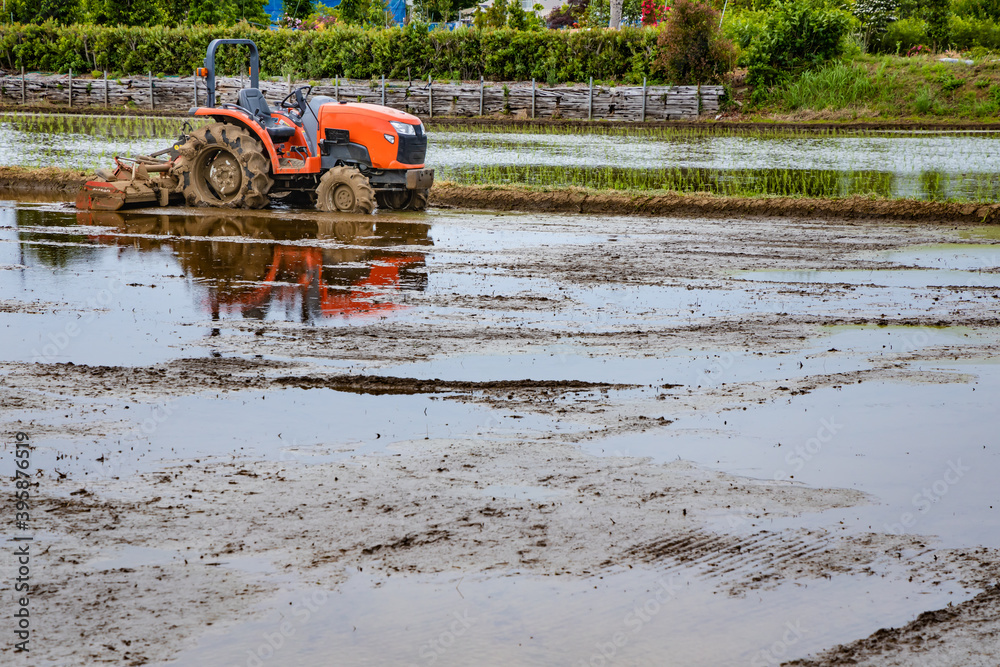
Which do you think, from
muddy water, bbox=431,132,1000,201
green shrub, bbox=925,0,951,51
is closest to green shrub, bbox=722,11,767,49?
green shrub, bbox=925,0,951,51

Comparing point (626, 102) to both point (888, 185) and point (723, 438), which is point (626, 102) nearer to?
point (888, 185)

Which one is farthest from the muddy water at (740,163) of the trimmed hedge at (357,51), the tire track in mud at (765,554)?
the tire track in mud at (765,554)

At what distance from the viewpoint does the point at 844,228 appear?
14742 millimetres

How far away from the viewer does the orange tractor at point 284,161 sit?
14.9 m

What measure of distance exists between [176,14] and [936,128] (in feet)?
124

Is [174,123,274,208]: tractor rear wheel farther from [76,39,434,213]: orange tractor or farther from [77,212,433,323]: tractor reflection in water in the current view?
[77,212,433,323]: tractor reflection in water

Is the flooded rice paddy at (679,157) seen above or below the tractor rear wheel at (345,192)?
above

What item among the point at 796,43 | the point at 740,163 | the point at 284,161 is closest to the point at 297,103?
the point at 284,161

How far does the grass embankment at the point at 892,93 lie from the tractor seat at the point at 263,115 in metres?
26.1

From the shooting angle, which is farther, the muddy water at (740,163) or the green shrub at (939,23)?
the green shrub at (939,23)

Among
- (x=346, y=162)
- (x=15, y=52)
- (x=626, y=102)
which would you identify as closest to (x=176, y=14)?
(x=15, y=52)

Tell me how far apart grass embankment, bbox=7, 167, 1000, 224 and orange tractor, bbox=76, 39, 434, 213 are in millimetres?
1635

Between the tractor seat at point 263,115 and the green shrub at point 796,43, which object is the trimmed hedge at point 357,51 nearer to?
the green shrub at point 796,43

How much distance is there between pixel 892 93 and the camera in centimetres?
3812
